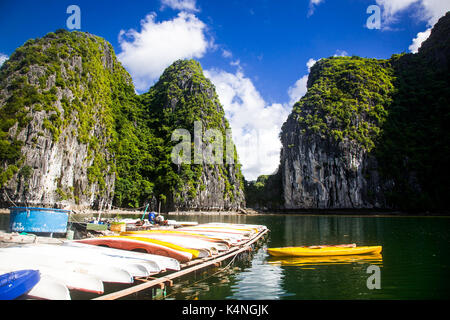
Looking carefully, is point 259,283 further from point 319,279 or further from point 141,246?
point 141,246

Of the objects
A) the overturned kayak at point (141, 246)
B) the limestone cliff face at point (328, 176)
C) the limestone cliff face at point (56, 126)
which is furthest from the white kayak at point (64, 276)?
the limestone cliff face at point (328, 176)

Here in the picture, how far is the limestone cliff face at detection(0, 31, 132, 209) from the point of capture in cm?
5259

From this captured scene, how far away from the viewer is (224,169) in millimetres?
109125

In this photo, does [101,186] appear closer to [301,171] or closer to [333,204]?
[301,171]

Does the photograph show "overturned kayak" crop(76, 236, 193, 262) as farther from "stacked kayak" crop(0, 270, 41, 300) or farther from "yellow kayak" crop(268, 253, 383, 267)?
"yellow kayak" crop(268, 253, 383, 267)

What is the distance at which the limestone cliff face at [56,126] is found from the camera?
2071 inches

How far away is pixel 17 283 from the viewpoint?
522 cm

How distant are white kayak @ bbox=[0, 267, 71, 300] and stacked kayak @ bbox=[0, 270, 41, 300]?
0.11 metres

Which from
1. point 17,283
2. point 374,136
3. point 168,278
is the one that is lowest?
point 168,278

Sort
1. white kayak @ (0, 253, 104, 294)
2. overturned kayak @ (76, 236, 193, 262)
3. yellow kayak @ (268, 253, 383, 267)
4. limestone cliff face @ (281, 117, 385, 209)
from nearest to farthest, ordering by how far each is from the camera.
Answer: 1. white kayak @ (0, 253, 104, 294)
2. overturned kayak @ (76, 236, 193, 262)
3. yellow kayak @ (268, 253, 383, 267)
4. limestone cliff face @ (281, 117, 385, 209)

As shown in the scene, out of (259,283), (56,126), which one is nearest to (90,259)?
(259,283)

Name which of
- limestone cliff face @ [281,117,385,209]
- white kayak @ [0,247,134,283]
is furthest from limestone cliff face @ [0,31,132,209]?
limestone cliff face @ [281,117,385,209]

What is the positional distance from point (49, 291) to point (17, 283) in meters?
0.62

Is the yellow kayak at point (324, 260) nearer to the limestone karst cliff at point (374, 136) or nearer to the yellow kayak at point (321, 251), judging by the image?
the yellow kayak at point (321, 251)
